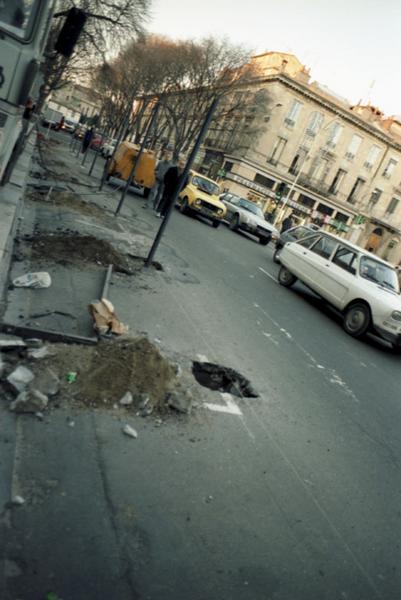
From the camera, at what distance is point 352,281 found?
31.3 ft

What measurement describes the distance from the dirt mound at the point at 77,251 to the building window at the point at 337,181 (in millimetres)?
50195

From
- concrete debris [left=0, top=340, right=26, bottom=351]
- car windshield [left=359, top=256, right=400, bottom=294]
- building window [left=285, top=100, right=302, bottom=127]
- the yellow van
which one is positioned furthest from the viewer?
building window [left=285, top=100, right=302, bottom=127]

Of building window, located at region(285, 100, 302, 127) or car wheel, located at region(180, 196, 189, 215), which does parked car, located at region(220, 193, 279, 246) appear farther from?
building window, located at region(285, 100, 302, 127)

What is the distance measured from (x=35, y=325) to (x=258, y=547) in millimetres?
2812

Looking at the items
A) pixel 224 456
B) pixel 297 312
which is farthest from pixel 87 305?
pixel 297 312

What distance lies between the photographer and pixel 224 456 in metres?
3.58

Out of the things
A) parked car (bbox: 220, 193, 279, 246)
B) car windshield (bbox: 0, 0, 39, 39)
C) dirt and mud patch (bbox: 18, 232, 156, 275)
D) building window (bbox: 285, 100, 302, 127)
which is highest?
building window (bbox: 285, 100, 302, 127)

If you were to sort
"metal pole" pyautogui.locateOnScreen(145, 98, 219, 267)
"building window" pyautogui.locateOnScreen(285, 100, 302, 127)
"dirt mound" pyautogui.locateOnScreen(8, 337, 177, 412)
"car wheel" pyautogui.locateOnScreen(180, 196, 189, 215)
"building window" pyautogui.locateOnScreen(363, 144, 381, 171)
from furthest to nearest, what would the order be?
"building window" pyautogui.locateOnScreen(363, 144, 381, 171), "building window" pyautogui.locateOnScreen(285, 100, 302, 127), "car wheel" pyautogui.locateOnScreen(180, 196, 189, 215), "metal pole" pyautogui.locateOnScreen(145, 98, 219, 267), "dirt mound" pyautogui.locateOnScreen(8, 337, 177, 412)

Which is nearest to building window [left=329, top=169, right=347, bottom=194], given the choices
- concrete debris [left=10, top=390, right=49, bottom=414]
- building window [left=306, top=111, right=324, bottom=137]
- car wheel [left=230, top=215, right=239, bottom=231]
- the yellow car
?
building window [left=306, top=111, right=324, bottom=137]

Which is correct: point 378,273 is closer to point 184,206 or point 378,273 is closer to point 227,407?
point 227,407

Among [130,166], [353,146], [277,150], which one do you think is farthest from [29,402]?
[353,146]

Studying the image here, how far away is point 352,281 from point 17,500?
8373 mm

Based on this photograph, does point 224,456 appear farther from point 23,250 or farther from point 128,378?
point 23,250

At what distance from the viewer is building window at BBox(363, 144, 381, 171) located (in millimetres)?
53594
